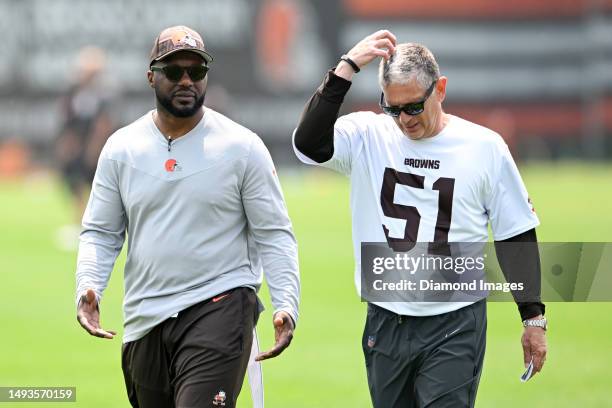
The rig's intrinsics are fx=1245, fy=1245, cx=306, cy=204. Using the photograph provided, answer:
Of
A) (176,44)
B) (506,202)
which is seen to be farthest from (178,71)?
(506,202)

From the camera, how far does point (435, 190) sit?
6332 millimetres

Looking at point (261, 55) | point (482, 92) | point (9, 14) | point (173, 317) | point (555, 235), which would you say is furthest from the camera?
point (482, 92)

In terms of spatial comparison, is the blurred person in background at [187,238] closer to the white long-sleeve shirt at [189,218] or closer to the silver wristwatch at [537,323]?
the white long-sleeve shirt at [189,218]

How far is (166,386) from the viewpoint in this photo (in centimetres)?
614

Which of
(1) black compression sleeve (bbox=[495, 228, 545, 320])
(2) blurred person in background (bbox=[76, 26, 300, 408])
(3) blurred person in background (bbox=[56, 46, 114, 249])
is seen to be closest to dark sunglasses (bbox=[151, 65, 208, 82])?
(2) blurred person in background (bbox=[76, 26, 300, 408])

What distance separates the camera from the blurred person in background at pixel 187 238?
19.9 ft

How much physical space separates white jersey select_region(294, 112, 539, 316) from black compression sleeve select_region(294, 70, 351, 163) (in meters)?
0.09

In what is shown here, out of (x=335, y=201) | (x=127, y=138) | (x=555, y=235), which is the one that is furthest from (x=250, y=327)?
(x=335, y=201)

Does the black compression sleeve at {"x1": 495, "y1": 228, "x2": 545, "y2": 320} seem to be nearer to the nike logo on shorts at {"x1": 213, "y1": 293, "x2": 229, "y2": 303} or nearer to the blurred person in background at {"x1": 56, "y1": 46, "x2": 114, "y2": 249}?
the nike logo on shorts at {"x1": 213, "y1": 293, "x2": 229, "y2": 303}

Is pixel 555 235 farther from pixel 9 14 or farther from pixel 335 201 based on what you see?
pixel 9 14

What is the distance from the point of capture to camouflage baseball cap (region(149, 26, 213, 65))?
614 cm

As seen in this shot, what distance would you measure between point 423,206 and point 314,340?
258 inches

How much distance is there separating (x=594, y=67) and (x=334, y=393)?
35.5 m

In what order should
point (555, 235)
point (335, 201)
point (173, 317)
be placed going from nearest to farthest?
point (173, 317)
point (555, 235)
point (335, 201)
